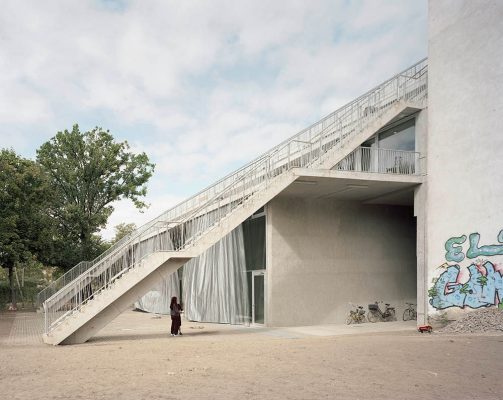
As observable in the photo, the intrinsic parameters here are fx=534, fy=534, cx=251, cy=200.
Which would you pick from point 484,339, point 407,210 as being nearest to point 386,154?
point 407,210

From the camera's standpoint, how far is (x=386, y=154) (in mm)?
19750

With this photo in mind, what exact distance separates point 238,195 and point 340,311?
21.7ft

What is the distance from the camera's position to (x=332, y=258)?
20.7m

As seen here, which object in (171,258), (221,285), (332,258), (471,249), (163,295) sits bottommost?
(163,295)

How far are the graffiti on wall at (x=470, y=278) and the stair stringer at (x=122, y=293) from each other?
765 cm

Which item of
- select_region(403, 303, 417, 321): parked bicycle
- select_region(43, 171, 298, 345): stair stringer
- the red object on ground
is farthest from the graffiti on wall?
select_region(43, 171, 298, 345): stair stringer

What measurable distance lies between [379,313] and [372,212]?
13.4 ft

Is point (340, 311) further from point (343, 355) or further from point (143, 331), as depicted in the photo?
point (343, 355)

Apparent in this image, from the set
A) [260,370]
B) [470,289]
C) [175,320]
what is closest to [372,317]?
[470,289]

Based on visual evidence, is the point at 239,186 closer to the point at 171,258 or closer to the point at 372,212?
the point at 171,258

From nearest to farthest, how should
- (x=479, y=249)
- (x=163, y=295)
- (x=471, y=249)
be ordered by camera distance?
(x=479, y=249) → (x=471, y=249) → (x=163, y=295)

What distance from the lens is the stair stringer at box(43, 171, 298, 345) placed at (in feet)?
46.5

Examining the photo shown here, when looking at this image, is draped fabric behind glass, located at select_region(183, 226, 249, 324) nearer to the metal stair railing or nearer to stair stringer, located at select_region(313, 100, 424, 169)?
the metal stair railing

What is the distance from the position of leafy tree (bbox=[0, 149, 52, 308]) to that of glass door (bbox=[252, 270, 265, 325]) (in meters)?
15.8
